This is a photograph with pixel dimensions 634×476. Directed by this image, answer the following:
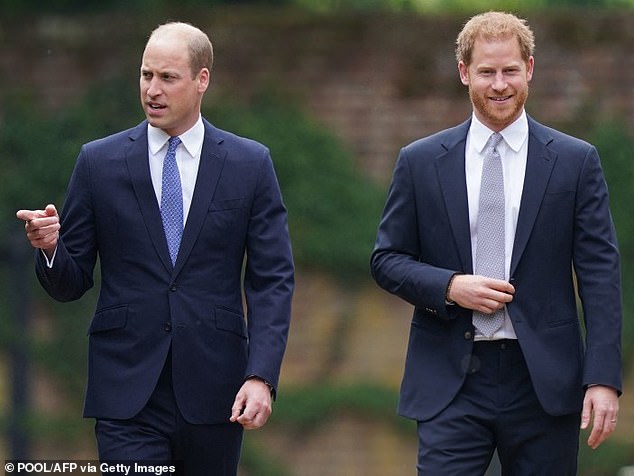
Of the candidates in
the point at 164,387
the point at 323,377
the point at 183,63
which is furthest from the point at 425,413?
the point at 323,377

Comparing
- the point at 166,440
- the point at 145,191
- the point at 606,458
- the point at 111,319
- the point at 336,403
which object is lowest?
the point at 606,458

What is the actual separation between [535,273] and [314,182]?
13.3 ft

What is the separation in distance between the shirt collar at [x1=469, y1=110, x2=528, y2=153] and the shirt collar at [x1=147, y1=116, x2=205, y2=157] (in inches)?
36.4

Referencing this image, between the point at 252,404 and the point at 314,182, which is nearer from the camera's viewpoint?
the point at 252,404

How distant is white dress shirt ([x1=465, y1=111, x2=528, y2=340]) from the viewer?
4.77 meters

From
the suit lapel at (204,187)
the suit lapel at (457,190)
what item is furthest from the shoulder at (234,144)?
the suit lapel at (457,190)

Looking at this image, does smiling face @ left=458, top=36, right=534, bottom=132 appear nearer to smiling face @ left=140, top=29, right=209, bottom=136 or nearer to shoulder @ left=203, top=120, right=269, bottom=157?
shoulder @ left=203, top=120, right=269, bottom=157

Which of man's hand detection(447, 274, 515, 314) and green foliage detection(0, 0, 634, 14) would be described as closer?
man's hand detection(447, 274, 515, 314)

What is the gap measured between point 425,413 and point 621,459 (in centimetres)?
419

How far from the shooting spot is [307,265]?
8.82m

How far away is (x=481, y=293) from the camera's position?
15.2 feet

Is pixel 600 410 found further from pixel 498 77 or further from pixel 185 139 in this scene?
pixel 185 139

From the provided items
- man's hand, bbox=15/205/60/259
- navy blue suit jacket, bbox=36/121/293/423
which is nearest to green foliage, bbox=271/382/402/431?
navy blue suit jacket, bbox=36/121/293/423

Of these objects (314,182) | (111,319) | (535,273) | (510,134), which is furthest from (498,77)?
(314,182)
